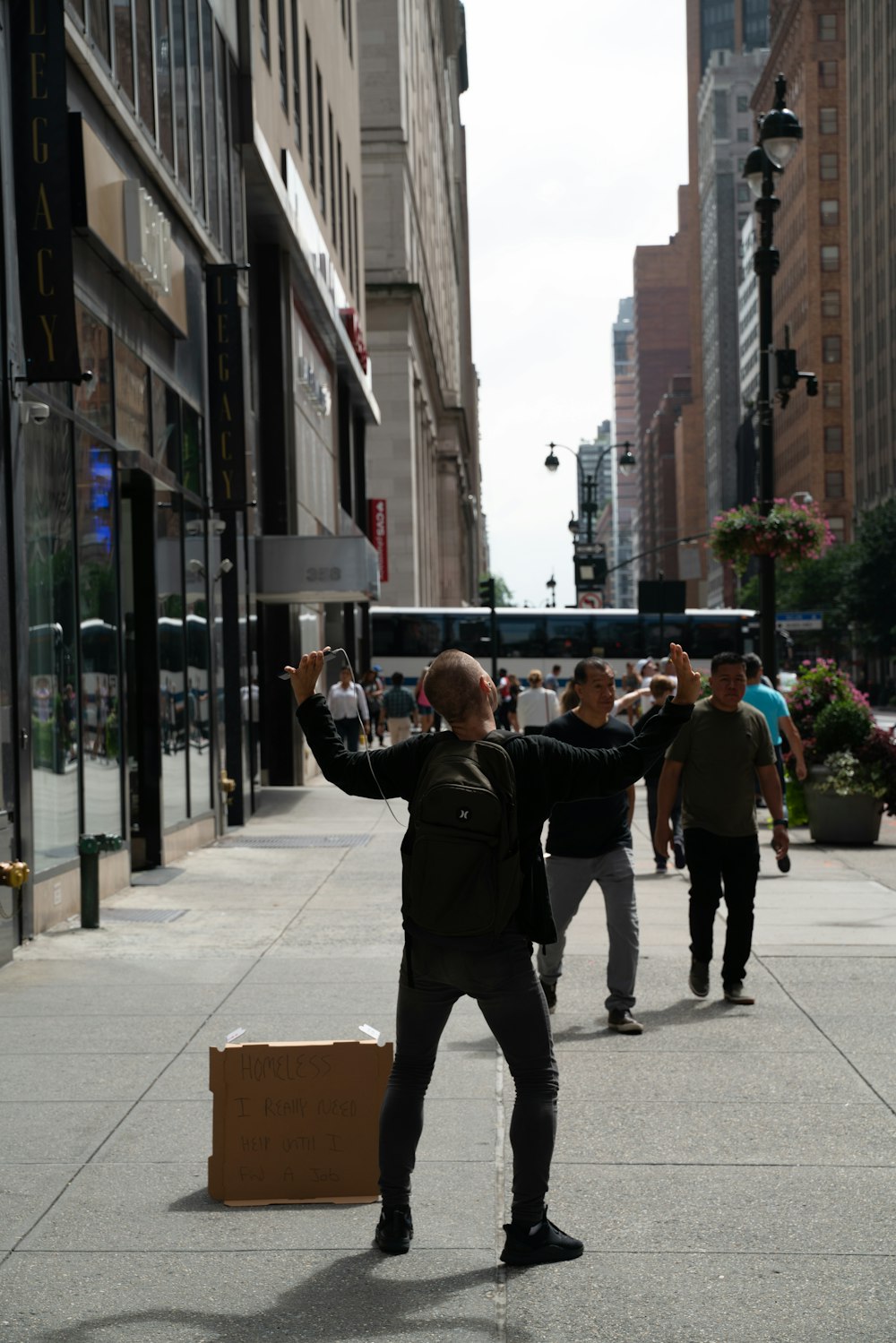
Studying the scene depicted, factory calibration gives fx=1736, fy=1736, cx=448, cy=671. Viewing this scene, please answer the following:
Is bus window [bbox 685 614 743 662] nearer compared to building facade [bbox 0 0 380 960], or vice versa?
building facade [bbox 0 0 380 960]

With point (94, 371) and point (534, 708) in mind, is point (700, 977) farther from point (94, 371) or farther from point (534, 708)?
point (534, 708)

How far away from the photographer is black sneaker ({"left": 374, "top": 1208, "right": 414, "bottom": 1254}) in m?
5.18

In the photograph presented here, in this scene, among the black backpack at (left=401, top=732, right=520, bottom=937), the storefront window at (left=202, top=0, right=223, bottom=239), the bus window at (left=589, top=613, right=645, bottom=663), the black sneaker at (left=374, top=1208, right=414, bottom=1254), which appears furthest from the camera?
the bus window at (left=589, top=613, right=645, bottom=663)

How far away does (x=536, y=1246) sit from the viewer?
200 inches

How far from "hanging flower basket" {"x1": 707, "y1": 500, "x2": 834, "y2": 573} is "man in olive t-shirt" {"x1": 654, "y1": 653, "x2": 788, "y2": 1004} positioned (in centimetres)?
1348

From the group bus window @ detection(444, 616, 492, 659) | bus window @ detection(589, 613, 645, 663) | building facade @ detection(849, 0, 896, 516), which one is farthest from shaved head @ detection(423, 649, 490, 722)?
Result: building facade @ detection(849, 0, 896, 516)

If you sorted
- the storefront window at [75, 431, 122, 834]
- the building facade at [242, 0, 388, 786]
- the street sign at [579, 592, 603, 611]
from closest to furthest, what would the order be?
1. the storefront window at [75, 431, 122, 834]
2. the building facade at [242, 0, 388, 786]
3. the street sign at [579, 592, 603, 611]

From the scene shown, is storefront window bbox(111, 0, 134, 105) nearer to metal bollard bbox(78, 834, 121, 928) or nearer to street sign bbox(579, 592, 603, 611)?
metal bollard bbox(78, 834, 121, 928)

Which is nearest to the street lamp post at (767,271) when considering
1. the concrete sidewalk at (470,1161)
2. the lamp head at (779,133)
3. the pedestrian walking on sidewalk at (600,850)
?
the lamp head at (779,133)

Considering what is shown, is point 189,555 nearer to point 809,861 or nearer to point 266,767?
point 809,861

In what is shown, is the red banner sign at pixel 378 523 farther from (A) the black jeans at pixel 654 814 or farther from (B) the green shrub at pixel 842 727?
(B) the green shrub at pixel 842 727

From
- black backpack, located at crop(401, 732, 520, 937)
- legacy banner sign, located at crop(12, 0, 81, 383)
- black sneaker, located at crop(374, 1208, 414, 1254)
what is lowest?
black sneaker, located at crop(374, 1208, 414, 1254)

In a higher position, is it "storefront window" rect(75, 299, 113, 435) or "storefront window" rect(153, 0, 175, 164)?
"storefront window" rect(153, 0, 175, 164)

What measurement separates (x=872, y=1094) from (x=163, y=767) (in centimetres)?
1057
